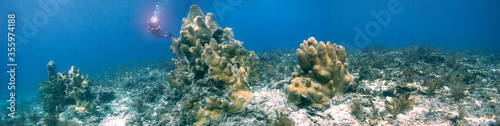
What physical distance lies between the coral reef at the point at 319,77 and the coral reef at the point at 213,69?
1392mm

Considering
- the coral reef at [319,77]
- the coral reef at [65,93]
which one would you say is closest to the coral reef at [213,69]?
the coral reef at [319,77]

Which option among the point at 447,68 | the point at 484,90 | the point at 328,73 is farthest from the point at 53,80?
the point at 447,68

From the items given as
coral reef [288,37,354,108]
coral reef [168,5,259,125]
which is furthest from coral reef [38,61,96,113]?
coral reef [288,37,354,108]

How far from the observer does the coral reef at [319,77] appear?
4.25 m

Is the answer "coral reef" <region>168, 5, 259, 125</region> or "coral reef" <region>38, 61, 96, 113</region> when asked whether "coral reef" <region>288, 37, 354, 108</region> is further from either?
"coral reef" <region>38, 61, 96, 113</region>

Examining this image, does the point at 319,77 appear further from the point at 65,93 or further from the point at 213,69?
the point at 65,93

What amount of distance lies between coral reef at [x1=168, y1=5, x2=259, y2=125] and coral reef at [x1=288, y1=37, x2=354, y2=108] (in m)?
1.39

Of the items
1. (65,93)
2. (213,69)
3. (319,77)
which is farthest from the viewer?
(65,93)

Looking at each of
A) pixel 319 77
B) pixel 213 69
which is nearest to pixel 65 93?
pixel 213 69

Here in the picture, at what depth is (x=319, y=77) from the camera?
14.2ft

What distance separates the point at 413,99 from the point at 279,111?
2.96m

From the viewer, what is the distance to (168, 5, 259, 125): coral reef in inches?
183

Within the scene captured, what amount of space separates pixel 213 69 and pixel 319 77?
8.53 feet

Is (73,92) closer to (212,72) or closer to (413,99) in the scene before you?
(212,72)
